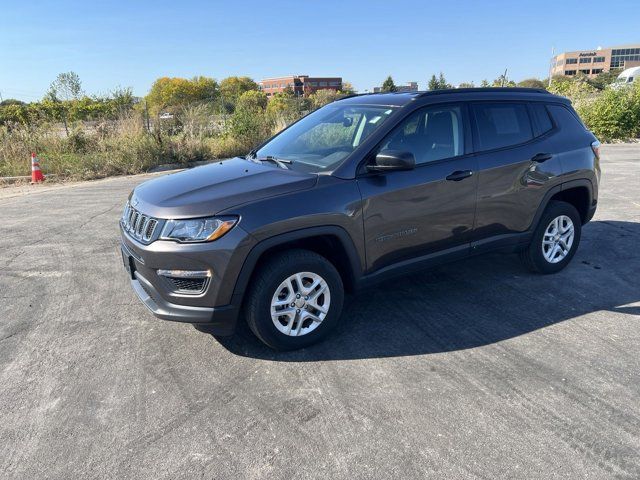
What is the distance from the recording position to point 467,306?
14.0 ft

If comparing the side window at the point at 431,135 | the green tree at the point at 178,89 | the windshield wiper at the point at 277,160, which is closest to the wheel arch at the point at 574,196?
the side window at the point at 431,135

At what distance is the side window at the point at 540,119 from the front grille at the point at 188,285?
11.5 feet

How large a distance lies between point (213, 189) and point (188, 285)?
0.71m

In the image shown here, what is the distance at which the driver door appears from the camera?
3.63m

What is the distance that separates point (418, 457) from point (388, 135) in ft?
7.61

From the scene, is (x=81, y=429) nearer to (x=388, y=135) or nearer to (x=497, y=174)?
(x=388, y=135)

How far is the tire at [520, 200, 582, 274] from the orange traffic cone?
12281 millimetres

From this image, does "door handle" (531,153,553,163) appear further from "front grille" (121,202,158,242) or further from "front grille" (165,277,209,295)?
"front grille" (121,202,158,242)

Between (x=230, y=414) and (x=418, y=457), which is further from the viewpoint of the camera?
(x=230, y=414)

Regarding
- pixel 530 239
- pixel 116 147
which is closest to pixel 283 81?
pixel 116 147

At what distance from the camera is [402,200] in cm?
370

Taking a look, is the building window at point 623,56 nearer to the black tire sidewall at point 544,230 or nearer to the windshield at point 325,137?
the black tire sidewall at point 544,230

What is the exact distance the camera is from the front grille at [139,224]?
3.27 metres

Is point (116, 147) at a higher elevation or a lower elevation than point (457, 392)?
higher
